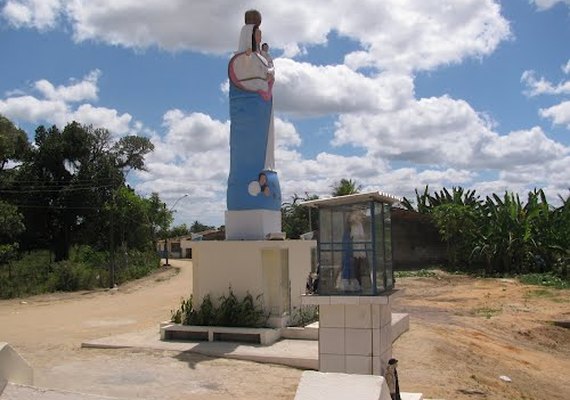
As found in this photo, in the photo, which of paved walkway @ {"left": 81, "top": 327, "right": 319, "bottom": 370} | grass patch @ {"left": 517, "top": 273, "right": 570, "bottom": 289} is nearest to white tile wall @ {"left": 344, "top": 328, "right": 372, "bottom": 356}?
paved walkway @ {"left": 81, "top": 327, "right": 319, "bottom": 370}

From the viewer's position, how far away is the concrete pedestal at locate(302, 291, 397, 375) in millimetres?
8172

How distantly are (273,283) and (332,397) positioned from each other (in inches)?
385

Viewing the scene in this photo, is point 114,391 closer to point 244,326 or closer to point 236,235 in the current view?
point 244,326

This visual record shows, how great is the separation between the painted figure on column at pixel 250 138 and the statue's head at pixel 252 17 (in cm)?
34

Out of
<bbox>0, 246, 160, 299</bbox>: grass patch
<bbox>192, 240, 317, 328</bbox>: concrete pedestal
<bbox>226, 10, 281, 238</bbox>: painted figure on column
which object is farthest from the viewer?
<bbox>0, 246, 160, 299</bbox>: grass patch

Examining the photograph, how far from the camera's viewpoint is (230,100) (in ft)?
49.8

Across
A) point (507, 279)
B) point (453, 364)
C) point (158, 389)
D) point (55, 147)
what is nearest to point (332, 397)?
point (158, 389)

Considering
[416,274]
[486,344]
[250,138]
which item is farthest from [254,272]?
[416,274]

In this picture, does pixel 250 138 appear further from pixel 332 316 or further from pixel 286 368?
pixel 332 316

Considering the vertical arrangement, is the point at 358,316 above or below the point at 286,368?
above

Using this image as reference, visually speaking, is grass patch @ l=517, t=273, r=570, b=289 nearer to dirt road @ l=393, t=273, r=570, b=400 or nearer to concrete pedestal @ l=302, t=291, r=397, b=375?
dirt road @ l=393, t=273, r=570, b=400

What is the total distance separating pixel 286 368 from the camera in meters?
11.2

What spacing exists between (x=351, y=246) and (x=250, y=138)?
7311 mm

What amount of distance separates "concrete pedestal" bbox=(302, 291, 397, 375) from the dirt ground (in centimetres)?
137
